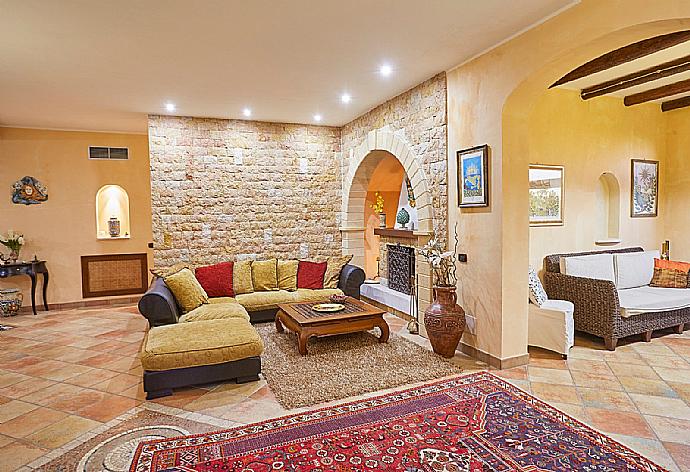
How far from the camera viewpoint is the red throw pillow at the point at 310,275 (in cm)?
625

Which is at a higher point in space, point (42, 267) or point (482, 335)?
point (42, 267)

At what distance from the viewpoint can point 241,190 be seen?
6.74 m

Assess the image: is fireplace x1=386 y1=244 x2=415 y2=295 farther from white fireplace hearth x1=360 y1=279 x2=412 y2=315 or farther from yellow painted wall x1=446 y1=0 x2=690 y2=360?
yellow painted wall x1=446 y1=0 x2=690 y2=360

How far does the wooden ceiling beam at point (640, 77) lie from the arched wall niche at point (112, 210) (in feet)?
24.6

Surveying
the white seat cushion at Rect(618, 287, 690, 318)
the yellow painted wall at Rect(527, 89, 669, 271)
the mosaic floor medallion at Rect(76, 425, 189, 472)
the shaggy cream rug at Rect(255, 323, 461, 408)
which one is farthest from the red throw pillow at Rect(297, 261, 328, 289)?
the white seat cushion at Rect(618, 287, 690, 318)

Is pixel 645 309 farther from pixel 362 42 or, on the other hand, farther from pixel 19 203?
pixel 19 203

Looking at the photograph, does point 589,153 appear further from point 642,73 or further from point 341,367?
point 341,367

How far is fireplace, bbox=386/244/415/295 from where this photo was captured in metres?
6.19

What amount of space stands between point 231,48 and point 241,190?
3170mm

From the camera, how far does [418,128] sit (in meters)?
5.12

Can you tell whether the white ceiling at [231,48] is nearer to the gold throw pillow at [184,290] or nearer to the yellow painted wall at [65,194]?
the yellow painted wall at [65,194]

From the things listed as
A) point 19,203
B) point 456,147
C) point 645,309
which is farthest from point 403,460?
point 19,203

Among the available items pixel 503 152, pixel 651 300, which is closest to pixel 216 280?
pixel 503 152

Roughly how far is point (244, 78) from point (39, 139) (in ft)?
15.0
